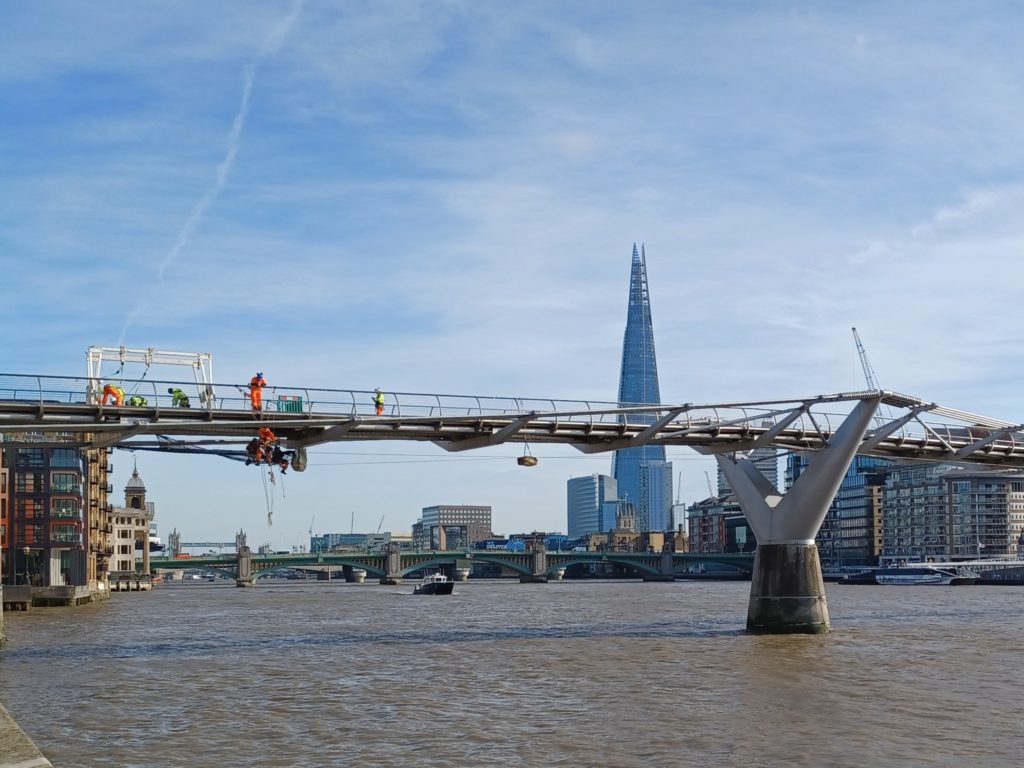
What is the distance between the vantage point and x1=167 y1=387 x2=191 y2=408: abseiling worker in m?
51.5

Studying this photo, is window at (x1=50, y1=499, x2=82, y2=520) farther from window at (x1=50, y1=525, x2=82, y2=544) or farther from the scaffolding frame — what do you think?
the scaffolding frame

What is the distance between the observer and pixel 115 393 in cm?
5006

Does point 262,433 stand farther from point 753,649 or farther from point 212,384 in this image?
point 753,649

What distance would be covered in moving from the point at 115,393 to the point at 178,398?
8.38 ft

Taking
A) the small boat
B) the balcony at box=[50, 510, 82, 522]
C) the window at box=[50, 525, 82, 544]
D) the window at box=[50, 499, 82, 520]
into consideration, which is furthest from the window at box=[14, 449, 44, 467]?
the small boat

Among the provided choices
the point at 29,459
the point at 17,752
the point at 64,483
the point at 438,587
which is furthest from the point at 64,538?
the point at 17,752

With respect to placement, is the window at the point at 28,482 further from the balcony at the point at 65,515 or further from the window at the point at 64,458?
the balcony at the point at 65,515

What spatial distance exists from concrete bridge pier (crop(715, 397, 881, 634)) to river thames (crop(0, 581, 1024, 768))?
1992 millimetres

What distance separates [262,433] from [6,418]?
9318 mm

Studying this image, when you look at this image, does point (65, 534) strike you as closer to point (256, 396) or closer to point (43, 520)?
point (43, 520)

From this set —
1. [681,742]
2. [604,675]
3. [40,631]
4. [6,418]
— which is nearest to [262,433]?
[6,418]

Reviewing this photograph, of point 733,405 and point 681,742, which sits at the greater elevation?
point 733,405

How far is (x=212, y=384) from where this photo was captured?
1982 inches

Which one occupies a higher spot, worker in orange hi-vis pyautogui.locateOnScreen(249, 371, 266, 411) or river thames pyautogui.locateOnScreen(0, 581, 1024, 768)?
worker in orange hi-vis pyautogui.locateOnScreen(249, 371, 266, 411)
